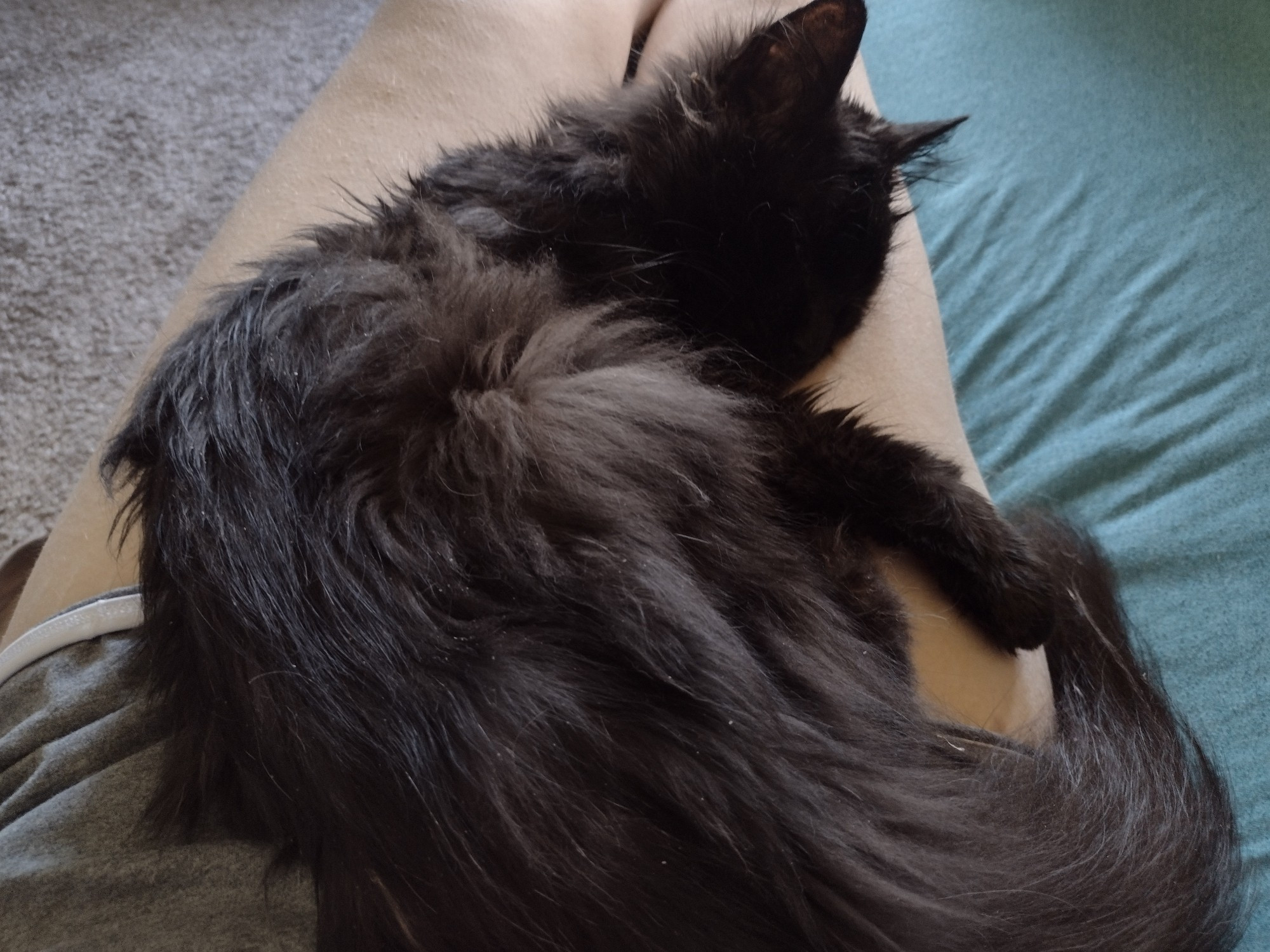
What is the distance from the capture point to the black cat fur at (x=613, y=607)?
0.60 m

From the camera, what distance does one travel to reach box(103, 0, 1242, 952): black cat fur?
597mm

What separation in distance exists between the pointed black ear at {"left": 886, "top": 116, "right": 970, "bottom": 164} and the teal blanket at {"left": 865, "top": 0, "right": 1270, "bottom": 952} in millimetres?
382

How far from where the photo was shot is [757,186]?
110 cm

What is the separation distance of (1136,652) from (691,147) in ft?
2.71

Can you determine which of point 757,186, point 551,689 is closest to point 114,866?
point 551,689

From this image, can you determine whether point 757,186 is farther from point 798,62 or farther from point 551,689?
point 551,689

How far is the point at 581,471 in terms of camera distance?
773 mm

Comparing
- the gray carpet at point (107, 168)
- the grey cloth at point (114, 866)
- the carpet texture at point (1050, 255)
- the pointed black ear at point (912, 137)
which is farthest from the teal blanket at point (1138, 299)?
the gray carpet at point (107, 168)

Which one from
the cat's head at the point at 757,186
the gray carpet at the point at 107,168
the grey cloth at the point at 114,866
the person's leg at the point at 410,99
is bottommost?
the gray carpet at the point at 107,168

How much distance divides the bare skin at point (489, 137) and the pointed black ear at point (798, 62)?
0.18m

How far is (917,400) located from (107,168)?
193 centimetres

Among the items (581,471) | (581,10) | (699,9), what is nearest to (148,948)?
(581,471)

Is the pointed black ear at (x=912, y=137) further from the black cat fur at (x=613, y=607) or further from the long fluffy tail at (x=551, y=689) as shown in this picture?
the long fluffy tail at (x=551, y=689)

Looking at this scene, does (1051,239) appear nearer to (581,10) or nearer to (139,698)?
(581,10)
